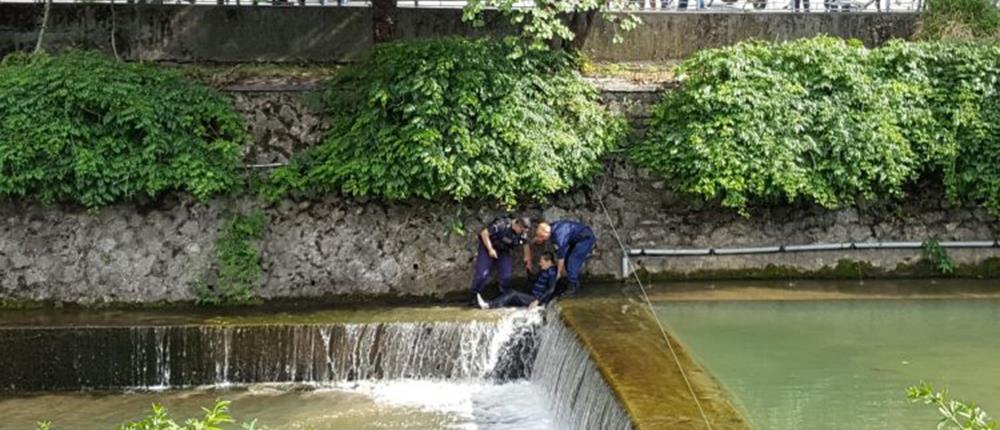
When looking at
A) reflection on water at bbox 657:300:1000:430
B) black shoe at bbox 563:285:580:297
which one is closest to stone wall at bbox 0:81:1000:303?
black shoe at bbox 563:285:580:297

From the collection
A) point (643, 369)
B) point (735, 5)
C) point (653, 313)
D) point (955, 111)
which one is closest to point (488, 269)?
point (653, 313)

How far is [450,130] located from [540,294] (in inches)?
78.1

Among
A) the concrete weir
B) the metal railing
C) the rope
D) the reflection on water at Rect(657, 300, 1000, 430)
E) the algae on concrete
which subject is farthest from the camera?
the metal railing

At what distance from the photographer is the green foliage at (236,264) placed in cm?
1077

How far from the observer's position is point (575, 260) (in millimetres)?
10633

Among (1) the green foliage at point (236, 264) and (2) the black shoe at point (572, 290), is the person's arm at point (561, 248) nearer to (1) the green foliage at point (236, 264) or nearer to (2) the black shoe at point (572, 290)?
(2) the black shoe at point (572, 290)

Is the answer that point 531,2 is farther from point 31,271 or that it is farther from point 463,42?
point 31,271

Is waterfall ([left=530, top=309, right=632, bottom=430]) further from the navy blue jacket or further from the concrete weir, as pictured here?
the navy blue jacket

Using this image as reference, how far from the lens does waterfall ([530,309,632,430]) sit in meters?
7.17

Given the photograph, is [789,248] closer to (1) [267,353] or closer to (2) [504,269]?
(2) [504,269]

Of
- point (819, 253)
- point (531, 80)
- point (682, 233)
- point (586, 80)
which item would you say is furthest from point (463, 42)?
point (819, 253)

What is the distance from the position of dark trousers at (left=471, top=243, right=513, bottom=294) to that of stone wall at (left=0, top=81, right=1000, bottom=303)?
1.75 ft

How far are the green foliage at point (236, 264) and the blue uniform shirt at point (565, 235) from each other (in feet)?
10.4

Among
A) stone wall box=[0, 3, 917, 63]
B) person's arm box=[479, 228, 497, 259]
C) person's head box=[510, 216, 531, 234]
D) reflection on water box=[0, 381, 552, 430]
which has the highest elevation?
stone wall box=[0, 3, 917, 63]
